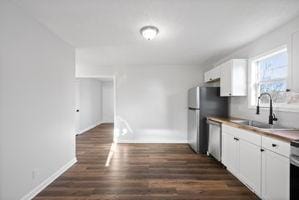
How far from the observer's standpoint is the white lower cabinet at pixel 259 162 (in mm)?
1844

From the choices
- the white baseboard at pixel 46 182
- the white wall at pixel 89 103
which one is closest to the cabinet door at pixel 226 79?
the white baseboard at pixel 46 182

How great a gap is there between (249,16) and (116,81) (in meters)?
3.97

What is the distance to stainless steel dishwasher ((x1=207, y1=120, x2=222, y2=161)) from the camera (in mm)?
3477

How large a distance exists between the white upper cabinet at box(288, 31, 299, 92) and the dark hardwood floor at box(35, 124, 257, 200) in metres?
1.63

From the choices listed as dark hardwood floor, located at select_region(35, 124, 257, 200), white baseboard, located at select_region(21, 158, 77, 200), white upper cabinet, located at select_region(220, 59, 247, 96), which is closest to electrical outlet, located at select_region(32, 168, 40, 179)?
white baseboard, located at select_region(21, 158, 77, 200)

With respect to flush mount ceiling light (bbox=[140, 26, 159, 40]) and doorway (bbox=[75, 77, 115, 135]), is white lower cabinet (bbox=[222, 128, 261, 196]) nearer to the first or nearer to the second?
flush mount ceiling light (bbox=[140, 26, 159, 40])

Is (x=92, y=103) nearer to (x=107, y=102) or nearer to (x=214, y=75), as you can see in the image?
(x=107, y=102)

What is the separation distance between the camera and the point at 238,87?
3.46 meters

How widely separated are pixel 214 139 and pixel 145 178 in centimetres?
173

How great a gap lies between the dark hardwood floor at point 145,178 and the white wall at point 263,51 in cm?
117

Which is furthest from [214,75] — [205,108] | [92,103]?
[92,103]

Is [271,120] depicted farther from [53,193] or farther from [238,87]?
[53,193]

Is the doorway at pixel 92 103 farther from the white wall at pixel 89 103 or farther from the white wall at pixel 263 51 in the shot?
the white wall at pixel 263 51

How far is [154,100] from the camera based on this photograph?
5.44 m
